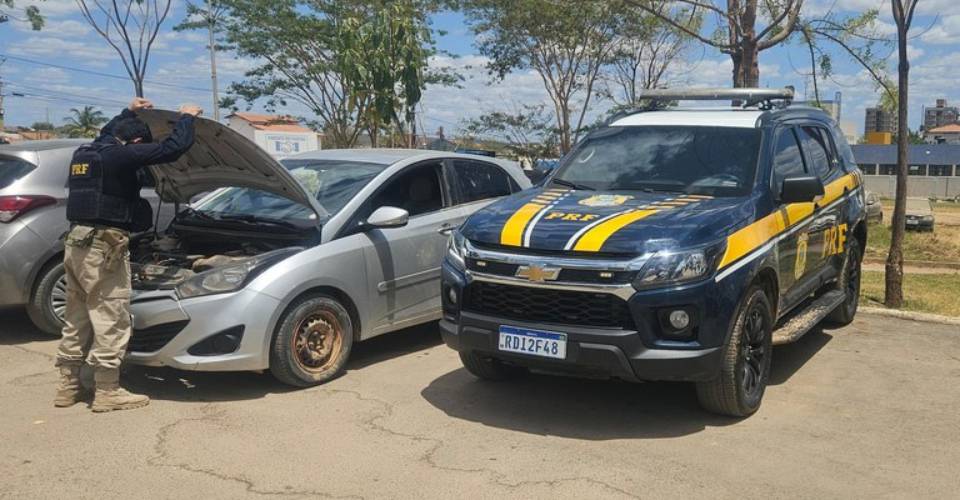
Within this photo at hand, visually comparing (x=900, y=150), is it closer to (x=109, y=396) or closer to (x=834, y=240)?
(x=834, y=240)

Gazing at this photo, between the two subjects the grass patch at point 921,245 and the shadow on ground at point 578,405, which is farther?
the grass patch at point 921,245

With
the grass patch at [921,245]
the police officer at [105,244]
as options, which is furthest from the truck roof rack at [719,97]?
the grass patch at [921,245]

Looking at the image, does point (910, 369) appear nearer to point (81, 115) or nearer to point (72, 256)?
point (72, 256)

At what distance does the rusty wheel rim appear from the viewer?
5.55 metres

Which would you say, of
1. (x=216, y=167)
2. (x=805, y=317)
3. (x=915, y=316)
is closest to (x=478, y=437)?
(x=805, y=317)

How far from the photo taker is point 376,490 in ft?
13.0

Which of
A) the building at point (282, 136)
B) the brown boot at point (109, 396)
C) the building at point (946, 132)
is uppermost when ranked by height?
the building at point (946, 132)

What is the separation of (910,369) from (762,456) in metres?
2.43

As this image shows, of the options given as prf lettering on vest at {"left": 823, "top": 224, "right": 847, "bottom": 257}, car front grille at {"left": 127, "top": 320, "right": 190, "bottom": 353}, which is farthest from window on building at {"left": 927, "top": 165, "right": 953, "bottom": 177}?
car front grille at {"left": 127, "top": 320, "right": 190, "bottom": 353}

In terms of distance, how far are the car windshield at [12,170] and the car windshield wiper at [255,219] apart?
1851mm

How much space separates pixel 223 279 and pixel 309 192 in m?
1.00

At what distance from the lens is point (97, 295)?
5137 millimetres

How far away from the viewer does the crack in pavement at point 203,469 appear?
12.9 feet

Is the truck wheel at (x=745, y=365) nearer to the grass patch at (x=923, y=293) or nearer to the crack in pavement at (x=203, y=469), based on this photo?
the crack in pavement at (x=203, y=469)
